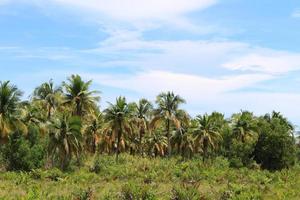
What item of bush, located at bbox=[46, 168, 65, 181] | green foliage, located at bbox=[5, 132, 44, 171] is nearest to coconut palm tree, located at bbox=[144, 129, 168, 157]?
green foliage, located at bbox=[5, 132, 44, 171]

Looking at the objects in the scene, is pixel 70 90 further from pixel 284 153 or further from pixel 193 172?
pixel 284 153

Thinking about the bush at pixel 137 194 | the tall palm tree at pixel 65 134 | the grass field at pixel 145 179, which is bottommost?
the grass field at pixel 145 179

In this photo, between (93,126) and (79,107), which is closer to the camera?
(79,107)

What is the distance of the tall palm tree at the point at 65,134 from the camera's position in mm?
54469

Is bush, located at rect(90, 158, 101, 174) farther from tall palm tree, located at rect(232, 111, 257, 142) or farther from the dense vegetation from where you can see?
tall palm tree, located at rect(232, 111, 257, 142)

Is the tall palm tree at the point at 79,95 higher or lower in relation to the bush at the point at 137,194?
higher

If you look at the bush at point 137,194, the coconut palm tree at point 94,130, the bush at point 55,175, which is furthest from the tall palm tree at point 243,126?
the bush at point 137,194

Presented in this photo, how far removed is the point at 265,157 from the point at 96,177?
107 ft

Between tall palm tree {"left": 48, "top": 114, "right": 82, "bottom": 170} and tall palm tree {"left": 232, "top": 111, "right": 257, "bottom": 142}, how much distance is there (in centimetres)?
3088

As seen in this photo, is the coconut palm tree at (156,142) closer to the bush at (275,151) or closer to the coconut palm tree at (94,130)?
the coconut palm tree at (94,130)

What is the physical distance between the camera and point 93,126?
74938 millimetres

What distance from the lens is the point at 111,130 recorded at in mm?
63500

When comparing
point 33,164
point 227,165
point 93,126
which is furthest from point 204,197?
point 93,126

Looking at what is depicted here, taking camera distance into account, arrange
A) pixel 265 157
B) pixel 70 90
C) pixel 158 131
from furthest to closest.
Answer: pixel 158 131 → pixel 265 157 → pixel 70 90
